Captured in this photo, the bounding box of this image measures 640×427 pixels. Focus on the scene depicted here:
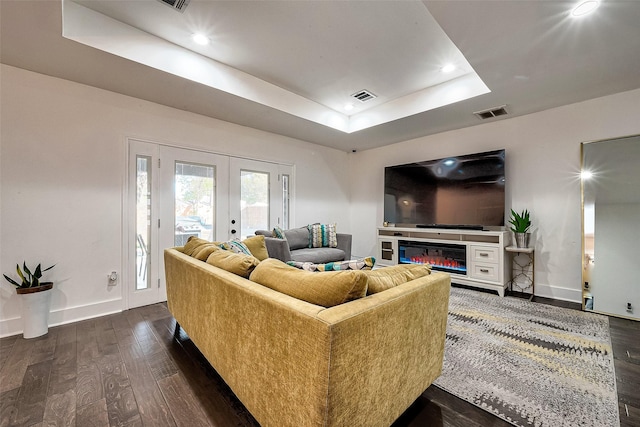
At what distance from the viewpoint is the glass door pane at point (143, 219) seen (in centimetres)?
307

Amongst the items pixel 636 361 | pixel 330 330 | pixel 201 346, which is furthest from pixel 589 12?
pixel 201 346

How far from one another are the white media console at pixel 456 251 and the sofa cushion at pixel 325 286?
3.12 m

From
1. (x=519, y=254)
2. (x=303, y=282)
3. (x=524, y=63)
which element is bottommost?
(x=519, y=254)

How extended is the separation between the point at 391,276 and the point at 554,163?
11.1ft

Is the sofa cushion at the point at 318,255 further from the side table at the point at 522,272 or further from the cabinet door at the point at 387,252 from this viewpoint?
the side table at the point at 522,272

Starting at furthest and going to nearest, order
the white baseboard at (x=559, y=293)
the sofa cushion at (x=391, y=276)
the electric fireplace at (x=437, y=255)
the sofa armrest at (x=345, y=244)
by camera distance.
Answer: the sofa armrest at (x=345, y=244), the electric fireplace at (x=437, y=255), the white baseboard at (x=559, y=293), the sofa cushion at (x=391, y=276)

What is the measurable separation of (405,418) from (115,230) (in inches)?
127

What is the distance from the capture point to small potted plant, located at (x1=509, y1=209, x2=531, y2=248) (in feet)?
10.9

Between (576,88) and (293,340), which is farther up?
(576,88)

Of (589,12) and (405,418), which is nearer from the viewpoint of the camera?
(405,418)

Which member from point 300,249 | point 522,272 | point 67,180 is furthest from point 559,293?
point 67,180

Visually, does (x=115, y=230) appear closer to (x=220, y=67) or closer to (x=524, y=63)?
(x=220, y=67)

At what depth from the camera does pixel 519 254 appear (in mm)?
3566

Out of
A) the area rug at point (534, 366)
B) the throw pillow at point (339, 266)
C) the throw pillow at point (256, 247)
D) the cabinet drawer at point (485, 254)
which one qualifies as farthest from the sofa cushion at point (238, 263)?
the cabinet drawer at point (485, 254)
